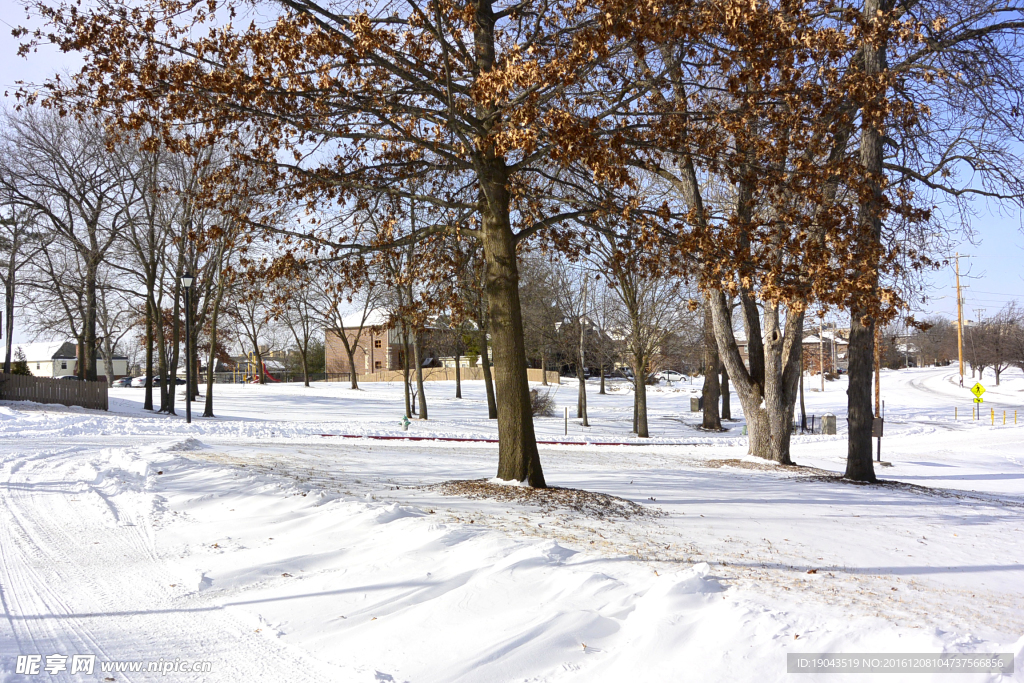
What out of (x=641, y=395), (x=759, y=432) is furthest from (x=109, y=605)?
(x=641, y=395)

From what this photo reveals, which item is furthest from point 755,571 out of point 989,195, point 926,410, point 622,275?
point 926,410

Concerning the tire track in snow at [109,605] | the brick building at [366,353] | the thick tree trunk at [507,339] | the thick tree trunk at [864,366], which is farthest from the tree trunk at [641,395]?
the brick building at [366,353]

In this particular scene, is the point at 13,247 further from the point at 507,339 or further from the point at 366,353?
the point at 366,353

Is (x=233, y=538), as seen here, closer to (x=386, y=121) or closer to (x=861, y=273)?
(x=386, y=121)

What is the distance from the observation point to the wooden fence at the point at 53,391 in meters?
25.4

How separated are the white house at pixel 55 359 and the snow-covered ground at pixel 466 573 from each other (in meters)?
100

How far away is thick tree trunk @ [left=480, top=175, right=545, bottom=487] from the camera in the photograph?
362 inches

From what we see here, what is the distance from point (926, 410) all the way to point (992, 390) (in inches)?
900

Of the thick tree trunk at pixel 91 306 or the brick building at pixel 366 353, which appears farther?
the brick building at pixel 366 353

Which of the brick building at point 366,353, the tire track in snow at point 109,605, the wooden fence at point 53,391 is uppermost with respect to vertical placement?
the brick building at point 366,353

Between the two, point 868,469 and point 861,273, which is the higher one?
point 861,273

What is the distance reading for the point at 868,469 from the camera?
42.2 ft

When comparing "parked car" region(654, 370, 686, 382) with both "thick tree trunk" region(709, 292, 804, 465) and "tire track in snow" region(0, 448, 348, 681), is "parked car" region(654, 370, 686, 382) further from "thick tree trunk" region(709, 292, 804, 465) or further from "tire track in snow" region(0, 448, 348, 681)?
"tire track in snow" region(0, 448, 348, 681)

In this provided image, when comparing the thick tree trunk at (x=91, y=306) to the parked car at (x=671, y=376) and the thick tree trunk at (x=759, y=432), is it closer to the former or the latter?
the thick tree trunk at (x=759, y=432)
